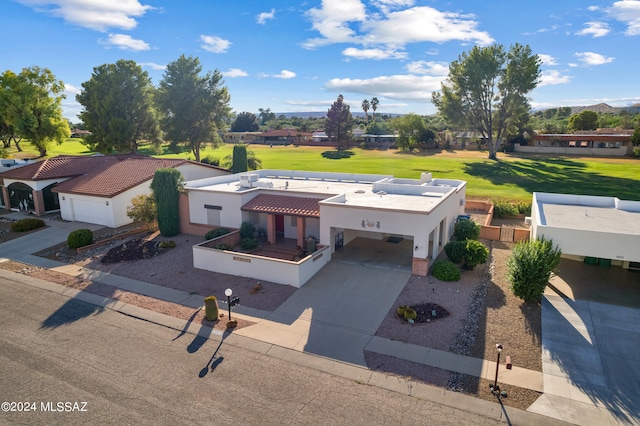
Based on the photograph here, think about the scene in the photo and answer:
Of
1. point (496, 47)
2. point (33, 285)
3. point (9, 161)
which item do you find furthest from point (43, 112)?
point (496, 47)

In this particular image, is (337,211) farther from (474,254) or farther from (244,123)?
(244,123)

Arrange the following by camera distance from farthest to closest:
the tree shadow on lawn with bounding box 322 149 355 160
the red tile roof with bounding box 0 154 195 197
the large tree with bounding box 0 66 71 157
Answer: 1. the tree shadow on lawn with bounding box 322 149 355 160
2. the large tree with bounding box 0 66 71 157
3. the red tile roof with bounding box 0 154 195 197

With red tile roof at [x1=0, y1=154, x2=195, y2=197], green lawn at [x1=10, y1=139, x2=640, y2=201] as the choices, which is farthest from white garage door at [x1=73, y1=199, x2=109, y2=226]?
green lawn at [x1=10, y1=139, x2=640, y2=201]

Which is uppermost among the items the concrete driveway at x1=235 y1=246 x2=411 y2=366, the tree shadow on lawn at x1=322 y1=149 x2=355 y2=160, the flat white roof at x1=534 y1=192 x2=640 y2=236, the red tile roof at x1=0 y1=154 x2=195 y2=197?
the red tile roof at x1=0 y1=154 x2=195 y2=197

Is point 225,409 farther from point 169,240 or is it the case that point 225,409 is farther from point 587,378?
point 169,240

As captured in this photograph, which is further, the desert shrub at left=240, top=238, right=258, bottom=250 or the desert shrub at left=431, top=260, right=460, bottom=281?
the desert shrub at left=240, top=238, right=258, bottom=250

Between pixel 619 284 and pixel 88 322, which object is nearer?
pixel 88 322

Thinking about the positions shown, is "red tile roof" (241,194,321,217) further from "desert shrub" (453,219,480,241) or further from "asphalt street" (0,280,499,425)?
"asphalt street" (0,280,499,425)

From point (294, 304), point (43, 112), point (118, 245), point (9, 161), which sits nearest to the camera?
point (294, 304)
